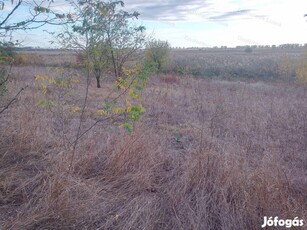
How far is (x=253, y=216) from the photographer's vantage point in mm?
2857

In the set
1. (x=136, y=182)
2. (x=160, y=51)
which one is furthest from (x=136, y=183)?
(x=160, y=51)

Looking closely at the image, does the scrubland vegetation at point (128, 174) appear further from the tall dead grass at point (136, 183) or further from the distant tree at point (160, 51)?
the distant tree at point (160, 51)

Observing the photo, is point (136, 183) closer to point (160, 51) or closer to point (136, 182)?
point (136, 182)

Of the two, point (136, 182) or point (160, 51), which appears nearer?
point (136, 182)

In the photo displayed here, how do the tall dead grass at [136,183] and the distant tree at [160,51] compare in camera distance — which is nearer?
the tall dead grass at [136,183]

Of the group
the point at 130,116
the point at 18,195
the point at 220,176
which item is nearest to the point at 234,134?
the point at 220,176

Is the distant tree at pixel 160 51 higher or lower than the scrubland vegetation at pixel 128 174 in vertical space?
higher

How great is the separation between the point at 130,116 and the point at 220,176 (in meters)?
1.21

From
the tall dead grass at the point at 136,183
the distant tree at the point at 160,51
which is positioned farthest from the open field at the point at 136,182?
the distant tree at the point at 160,51

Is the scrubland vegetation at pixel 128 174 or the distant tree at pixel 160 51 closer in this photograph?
the scrubland vegetation at pixel 128 174

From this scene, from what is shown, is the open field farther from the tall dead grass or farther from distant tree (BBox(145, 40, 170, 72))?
distant tree (BBox(145, 40, 170, 72))

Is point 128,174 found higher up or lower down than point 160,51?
lower down

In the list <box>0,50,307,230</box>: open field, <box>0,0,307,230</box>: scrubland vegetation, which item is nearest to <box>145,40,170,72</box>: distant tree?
<box>0,0,307,230</box>: scrubland vegetation

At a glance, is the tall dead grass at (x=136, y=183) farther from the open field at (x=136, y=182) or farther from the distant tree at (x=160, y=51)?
the distant tree at (x=160, y=51)
